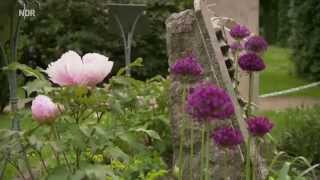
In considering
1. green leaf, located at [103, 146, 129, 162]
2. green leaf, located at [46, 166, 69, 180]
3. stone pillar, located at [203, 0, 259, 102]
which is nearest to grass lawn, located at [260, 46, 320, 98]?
stone pillar, located at [203, 0, 259, 102]

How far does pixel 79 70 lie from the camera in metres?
2.56

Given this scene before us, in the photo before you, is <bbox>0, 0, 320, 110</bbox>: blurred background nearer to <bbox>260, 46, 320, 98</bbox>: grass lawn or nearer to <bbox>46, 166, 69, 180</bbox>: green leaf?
<bbox>260, 46, 320, 98</bbox>: grass lawn


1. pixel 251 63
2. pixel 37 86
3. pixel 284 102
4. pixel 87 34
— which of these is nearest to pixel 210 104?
pixel 251 63

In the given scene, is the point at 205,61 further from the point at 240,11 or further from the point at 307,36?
the point at 307,36

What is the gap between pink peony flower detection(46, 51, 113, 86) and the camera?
2545mm

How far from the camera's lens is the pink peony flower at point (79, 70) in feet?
8.35

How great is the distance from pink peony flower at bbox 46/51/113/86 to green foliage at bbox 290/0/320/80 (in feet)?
44.3

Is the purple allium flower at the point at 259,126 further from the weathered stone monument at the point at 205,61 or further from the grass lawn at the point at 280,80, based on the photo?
the grass lawn at the point at 280,80

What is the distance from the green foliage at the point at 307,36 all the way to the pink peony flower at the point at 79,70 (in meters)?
13.5

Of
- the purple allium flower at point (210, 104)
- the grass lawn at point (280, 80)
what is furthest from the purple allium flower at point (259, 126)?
the grass lawn at point (280, 80)

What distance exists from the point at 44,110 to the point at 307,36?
47.4ft

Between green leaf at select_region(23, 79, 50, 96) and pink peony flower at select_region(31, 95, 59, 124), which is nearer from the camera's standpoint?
pink peony flower at select_region(31, 95, 59, 124)

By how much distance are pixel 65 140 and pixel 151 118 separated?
236cm

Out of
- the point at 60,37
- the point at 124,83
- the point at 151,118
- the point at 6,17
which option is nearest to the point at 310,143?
the point at 151,118
